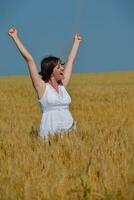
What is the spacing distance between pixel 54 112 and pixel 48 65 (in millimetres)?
457

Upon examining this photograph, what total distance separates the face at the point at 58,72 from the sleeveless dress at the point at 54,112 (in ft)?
0.37

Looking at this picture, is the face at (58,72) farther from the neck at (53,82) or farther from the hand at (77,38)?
the hand at (77,38)

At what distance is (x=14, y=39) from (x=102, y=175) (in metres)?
2.67

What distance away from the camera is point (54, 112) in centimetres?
598

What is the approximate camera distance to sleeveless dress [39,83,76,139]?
5945 mm

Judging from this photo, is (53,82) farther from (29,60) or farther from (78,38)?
(78,38)

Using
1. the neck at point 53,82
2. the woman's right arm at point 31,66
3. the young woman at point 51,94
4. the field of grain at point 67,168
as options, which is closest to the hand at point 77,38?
the young woman at point 51,94

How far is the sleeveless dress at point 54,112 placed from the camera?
5.95m

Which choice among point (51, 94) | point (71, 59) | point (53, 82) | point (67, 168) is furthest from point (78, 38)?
point (67, 168)

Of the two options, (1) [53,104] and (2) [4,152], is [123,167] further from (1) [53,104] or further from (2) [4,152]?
(1) [53,104]

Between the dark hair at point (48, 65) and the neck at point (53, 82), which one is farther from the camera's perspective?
the neck at point (53, 82)

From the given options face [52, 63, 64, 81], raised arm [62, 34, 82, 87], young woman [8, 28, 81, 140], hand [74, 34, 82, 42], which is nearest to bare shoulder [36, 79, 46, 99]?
young woman [8, 28, 81, 140]


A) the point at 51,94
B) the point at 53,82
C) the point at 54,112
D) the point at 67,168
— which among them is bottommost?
the point at 67,168

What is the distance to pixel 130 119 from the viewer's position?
14.7m
